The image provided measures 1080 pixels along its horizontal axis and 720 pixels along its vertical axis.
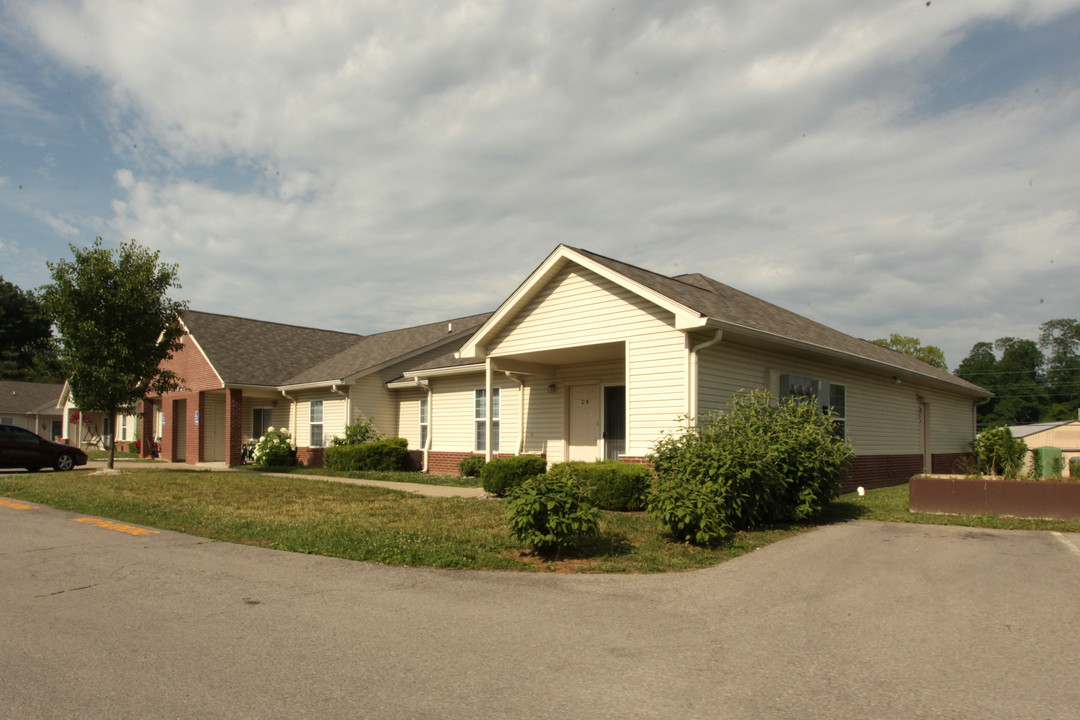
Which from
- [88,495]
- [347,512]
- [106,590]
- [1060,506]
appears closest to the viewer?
[106,590]

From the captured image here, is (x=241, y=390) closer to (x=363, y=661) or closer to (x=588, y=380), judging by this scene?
(x=588, y=380)

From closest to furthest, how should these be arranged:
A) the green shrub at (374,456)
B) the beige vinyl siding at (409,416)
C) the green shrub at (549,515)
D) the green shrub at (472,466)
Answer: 1. the green shrub at (549,515)
2. the green shrub at (472,466)
3. the green shrub at (374,456)
4. the beige vinyl siding at (409,416)

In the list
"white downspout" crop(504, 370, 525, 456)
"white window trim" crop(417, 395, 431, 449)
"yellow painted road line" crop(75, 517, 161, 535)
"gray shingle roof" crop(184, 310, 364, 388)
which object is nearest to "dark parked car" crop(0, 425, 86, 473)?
"gray shingle roof" crop(184, 310, 364, 388)

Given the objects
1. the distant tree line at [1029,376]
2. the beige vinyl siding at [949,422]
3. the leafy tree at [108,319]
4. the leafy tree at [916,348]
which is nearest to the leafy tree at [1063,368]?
the distant tree line at [1029,376]

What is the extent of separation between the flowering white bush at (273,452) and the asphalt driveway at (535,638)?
1640cm

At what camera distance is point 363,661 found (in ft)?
16.7

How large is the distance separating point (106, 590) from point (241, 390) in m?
20.6

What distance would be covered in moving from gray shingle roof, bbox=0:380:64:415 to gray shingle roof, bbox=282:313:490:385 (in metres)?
37.0

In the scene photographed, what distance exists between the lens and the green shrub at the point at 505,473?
15062 mm

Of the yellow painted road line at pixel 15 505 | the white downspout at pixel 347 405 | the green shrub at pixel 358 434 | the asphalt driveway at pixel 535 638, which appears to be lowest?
the yellow painted road line at pixel 15 505

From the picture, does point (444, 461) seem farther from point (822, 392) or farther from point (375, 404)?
point (822, 392)

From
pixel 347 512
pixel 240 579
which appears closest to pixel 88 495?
pixel 347 512

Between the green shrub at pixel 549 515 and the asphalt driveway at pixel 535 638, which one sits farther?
the green shrub at pixel 549 515

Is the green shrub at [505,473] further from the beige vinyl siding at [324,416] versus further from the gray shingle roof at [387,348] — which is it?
the beige vinyl siding at [324,416]
